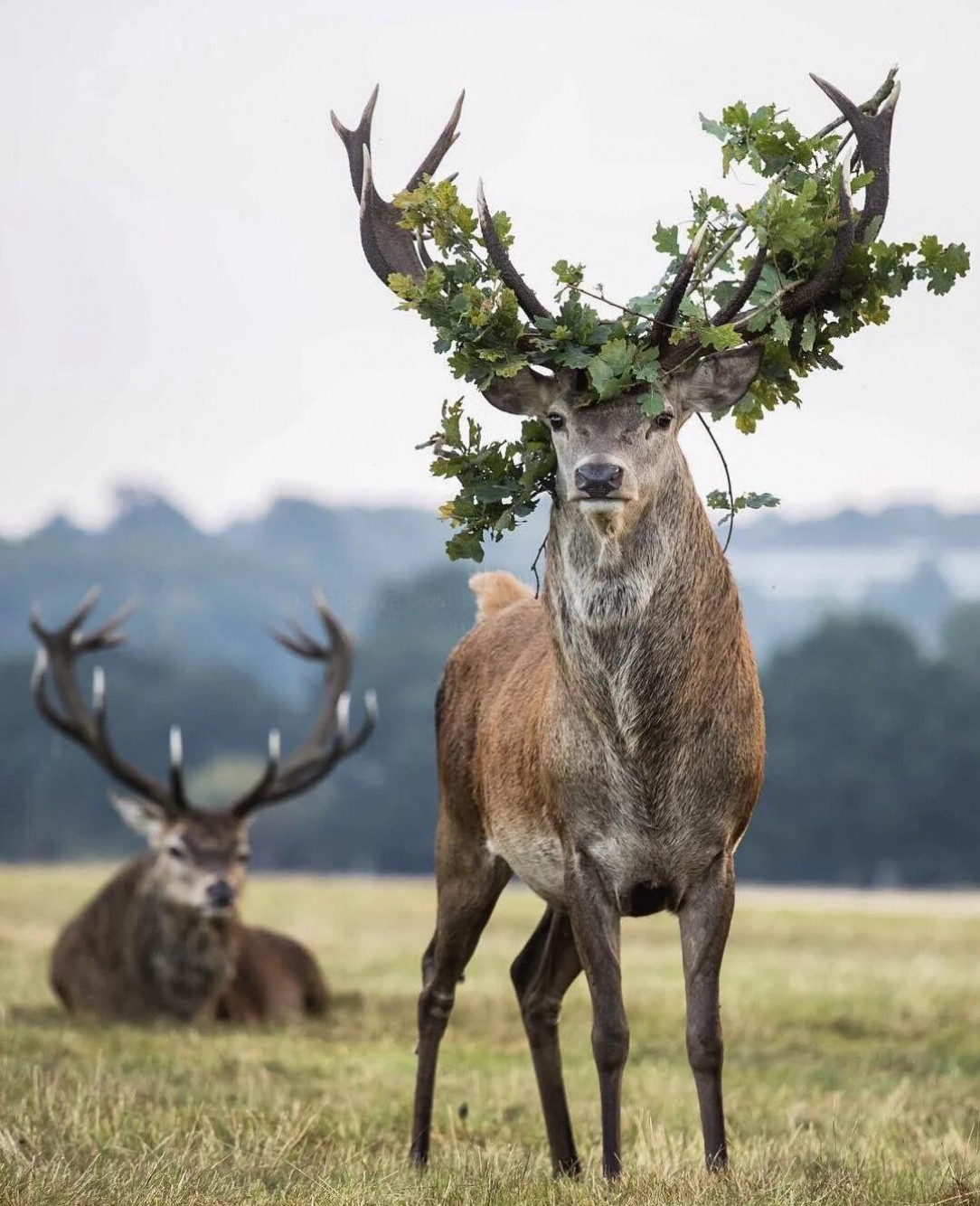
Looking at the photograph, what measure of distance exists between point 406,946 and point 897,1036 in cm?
654

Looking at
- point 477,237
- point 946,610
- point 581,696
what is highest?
point 946,610

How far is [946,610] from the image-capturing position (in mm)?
73438

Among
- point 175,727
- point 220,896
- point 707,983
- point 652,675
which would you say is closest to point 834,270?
point 652,675

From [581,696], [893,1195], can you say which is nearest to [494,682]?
[581,696]

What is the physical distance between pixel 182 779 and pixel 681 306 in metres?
6.83

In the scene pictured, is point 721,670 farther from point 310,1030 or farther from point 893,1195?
point 310,1030

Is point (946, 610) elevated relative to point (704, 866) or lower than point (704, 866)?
elevated

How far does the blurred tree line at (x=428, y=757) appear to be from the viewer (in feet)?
171

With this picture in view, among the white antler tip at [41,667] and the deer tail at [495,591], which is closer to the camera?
the deer tail at [495,591]

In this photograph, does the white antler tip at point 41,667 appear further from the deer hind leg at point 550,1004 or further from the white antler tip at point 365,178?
the white antler tip at point 365,178

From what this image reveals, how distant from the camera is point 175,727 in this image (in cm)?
1279

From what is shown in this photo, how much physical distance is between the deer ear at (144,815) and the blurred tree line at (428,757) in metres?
34.8

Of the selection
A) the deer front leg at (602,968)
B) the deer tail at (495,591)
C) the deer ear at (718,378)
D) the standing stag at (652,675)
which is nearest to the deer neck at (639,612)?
the standing stag at (652,675)

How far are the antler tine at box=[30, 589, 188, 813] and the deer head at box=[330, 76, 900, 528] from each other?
5971 millimetres
